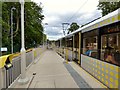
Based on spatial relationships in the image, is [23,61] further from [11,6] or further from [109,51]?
[11,6]

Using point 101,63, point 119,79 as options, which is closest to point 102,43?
point 101,63

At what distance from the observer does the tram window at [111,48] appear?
6.57 metres

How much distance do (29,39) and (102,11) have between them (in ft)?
42.8

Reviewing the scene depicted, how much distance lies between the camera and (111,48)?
7.14 m

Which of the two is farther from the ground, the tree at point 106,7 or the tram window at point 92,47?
the tree at point 106,7

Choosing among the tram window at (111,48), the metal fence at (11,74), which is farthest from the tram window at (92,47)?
the metal fence at (11,74)

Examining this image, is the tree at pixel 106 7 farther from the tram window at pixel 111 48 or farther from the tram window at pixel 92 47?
the tram window at pixel 111 48

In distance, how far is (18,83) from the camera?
8711 millimetres

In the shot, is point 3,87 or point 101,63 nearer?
point 3,87

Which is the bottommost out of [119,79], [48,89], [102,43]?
[48,89]

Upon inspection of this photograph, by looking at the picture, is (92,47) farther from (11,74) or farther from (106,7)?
(106,7)

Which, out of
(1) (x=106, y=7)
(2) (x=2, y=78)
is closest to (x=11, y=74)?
(2) (x=2, y=78)

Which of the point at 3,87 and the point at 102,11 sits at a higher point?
the point at 102,11

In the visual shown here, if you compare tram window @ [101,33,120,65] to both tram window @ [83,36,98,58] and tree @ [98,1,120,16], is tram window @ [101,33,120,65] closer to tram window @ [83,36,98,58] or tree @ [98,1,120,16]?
tram window @ [83,36,98,58]
